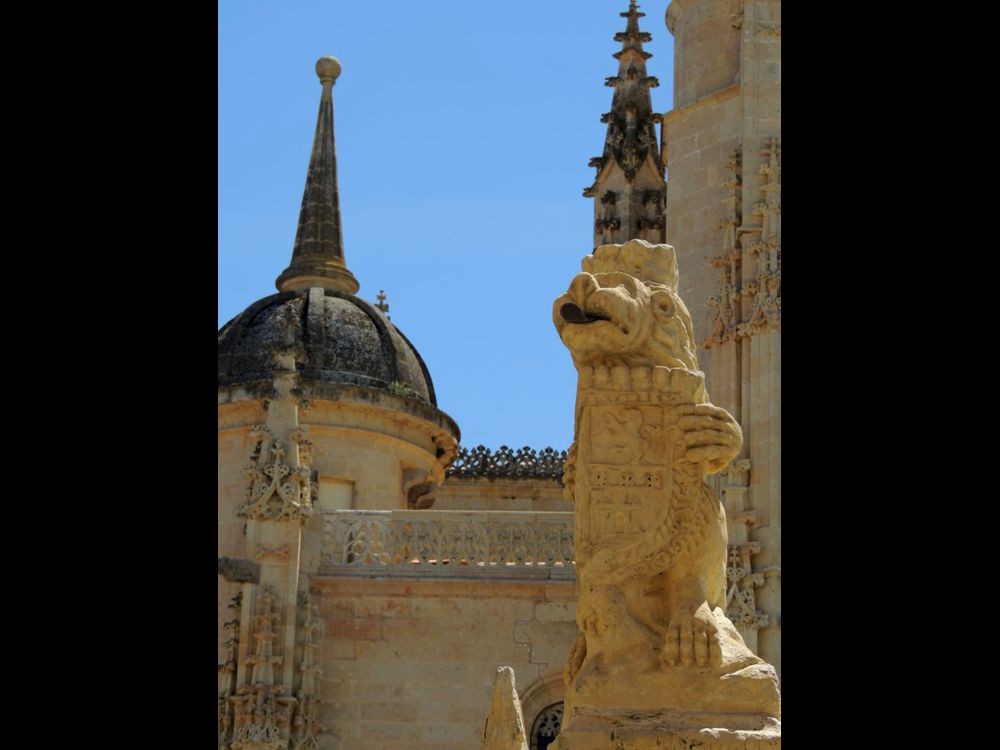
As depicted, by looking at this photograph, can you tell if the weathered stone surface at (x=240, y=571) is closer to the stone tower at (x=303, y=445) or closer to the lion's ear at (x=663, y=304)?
the stone tower at (x=303, y=445)

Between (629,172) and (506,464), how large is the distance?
4259 millimetres

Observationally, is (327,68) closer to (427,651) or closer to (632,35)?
(632,35)

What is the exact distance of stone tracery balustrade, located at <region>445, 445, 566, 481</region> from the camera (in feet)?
87.9

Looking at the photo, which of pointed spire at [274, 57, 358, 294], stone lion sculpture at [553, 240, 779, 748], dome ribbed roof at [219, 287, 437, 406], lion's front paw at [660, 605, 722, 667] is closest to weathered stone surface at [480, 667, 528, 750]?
stone lion sculpture at [553, 240, 779, 748]

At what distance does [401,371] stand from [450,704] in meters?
4.98

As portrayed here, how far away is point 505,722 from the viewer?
9.89m

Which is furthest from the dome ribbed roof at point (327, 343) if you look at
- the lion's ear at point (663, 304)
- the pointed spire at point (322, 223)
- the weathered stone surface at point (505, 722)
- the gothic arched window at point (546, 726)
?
the lion's ear at point (663, 304)

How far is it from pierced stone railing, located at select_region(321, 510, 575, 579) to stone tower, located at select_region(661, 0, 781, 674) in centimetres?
187

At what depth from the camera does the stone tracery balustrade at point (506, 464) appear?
2680 cm

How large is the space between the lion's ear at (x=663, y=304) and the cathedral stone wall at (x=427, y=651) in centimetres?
1088

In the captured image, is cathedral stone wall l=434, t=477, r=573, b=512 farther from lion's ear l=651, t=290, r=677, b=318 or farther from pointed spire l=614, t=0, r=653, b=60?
lion's ear l=651, t=290, r=677, b=318
